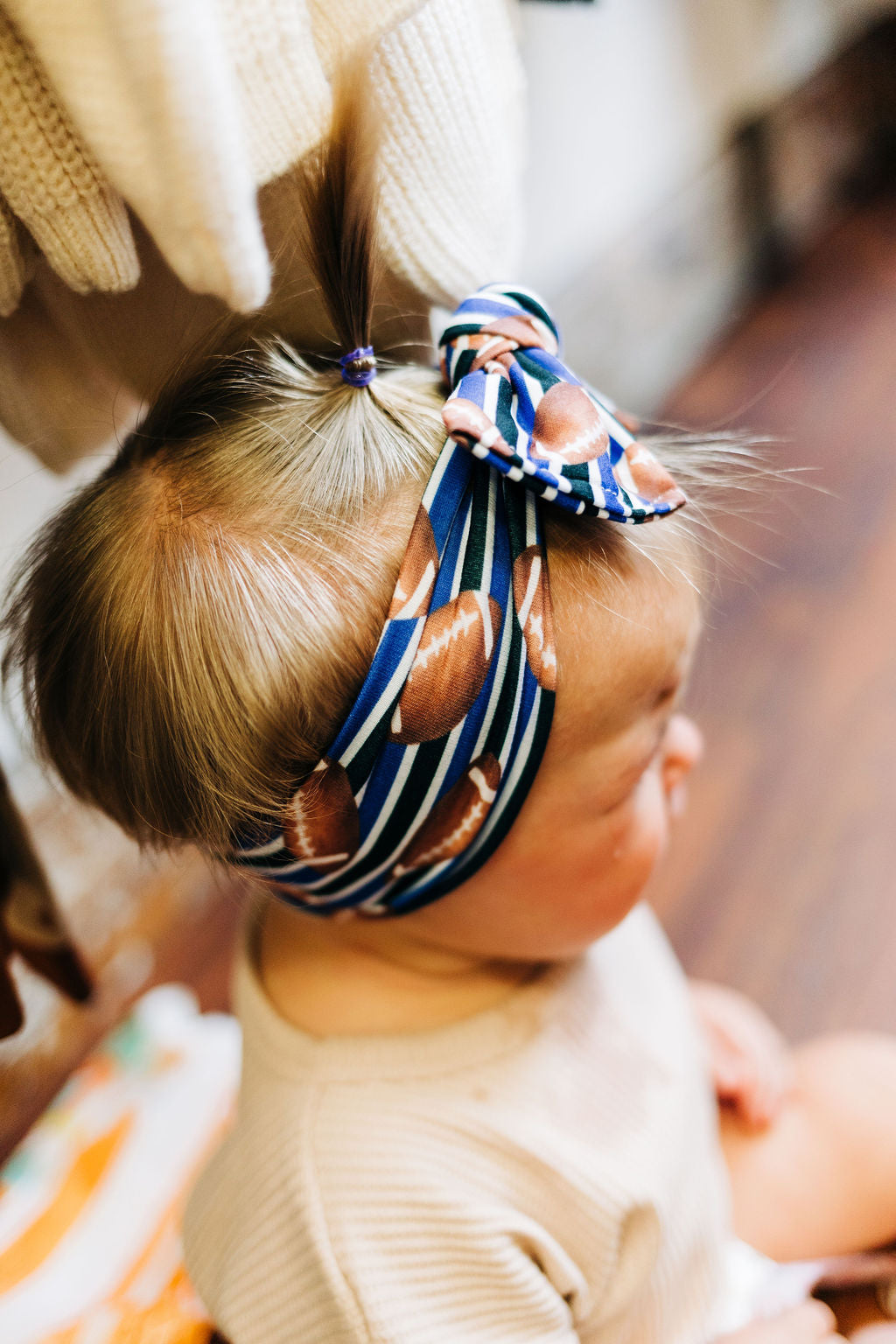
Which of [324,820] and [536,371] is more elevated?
[536,371]

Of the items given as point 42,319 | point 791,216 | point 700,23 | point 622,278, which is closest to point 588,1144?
point 42,319

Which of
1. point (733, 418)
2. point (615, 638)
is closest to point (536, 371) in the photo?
point (615, 638)

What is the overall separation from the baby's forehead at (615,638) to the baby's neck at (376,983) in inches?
7.7

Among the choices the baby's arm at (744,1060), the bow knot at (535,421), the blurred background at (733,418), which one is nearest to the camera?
the bow knot at (535,421)

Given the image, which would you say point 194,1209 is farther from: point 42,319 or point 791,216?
point 791,216

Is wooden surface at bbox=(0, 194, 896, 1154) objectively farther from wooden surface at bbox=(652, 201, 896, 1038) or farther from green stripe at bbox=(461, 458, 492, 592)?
green stripe at bbox=(461, 458, 492, 592)

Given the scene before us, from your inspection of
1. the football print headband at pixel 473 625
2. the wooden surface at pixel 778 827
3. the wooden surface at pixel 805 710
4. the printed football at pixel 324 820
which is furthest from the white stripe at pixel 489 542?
the wooden surface at pixel 778 827

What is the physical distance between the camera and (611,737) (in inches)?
21.9

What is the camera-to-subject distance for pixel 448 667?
486 millimetres

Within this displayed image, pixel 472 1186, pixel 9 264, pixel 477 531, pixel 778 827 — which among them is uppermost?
pixel 9 264

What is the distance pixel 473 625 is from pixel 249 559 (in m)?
0.10

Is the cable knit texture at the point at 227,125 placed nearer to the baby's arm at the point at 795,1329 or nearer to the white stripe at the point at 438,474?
the white stripe at the point at 438,474

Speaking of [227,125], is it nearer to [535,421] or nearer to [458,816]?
[535,421]

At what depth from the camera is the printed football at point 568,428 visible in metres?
0.49
